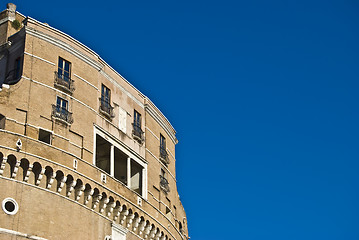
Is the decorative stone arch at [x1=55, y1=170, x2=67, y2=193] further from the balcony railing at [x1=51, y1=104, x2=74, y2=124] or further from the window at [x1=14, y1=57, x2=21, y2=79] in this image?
the window at [x1=14, y1=57, x2=21, y2=79]

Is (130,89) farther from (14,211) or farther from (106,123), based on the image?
(14,211)

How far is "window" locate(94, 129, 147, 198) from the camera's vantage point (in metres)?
50.7

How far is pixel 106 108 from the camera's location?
51.5 m

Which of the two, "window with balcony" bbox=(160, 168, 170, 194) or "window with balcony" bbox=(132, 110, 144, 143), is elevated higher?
"window with balcony" bbox=(132, 110, 144, 143)

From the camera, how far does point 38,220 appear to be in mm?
42750

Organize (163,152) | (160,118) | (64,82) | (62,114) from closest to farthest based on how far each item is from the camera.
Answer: (62,114) → (64,82) → (163,152) → (160,118)

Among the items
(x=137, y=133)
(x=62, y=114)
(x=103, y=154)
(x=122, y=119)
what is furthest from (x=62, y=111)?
(x=137, y=133)

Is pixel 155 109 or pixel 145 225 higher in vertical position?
pixel 155 109

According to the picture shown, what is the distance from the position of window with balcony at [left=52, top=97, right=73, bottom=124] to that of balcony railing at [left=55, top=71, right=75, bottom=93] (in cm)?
85

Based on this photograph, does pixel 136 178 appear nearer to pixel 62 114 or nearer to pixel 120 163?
pixel 120 163

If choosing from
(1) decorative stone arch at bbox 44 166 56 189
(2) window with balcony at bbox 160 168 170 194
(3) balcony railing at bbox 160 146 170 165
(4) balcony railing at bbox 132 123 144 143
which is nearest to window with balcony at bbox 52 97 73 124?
(1) decorative stone arch at bbox 44 166 56 189

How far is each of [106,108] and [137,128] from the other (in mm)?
3818

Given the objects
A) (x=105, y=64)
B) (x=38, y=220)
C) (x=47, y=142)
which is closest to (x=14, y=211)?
(x=38, y=220)

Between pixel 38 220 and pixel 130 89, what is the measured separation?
15.7 metres
